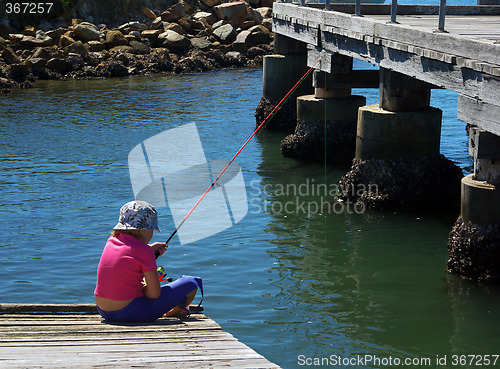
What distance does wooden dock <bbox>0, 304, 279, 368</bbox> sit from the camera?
4855 millimetres

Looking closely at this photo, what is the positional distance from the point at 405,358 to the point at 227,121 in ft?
42.5

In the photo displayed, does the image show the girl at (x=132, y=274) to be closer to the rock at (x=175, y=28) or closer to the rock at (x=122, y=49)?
the rock at (x=122, y=49)

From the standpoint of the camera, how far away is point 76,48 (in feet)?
90.7

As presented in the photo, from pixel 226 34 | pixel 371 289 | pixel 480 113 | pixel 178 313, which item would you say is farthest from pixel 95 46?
pixel 178 313

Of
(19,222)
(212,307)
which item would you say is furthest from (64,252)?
(212,307)

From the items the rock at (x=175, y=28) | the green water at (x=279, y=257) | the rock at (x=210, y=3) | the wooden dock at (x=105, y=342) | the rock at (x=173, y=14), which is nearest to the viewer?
the wooden dock at (x=105, y=342)

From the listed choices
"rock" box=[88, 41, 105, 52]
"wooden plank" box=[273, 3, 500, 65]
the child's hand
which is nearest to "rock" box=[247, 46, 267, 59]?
"rock" box=[88, 41, 105, 52]

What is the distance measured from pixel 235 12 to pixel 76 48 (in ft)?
27.4

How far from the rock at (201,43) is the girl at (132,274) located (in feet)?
83.1

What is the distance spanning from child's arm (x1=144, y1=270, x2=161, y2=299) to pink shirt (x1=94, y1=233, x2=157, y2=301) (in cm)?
5

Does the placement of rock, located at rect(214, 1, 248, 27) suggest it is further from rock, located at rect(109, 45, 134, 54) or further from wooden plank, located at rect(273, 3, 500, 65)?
wooden plank, located at rect(273, 3, 500, 65)

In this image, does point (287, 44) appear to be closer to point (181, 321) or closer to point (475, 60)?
point (475, 60)

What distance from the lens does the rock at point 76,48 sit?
27.6 metres

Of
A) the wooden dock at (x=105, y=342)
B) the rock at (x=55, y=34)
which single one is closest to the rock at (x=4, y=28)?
the rock at (x=55, y=34)
